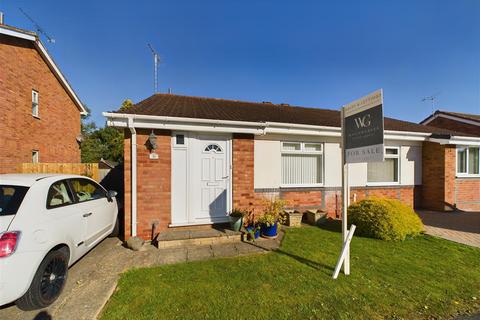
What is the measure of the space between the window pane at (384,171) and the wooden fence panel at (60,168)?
10.1 m

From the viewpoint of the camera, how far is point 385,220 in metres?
5.10

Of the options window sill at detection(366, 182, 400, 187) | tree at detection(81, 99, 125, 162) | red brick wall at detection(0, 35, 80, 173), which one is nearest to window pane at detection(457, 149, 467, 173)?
window sill at detection(366, 182, 400, 187)

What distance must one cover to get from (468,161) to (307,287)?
10.1 meters

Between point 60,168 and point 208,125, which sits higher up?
point 208,125

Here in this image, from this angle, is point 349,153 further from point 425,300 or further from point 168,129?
point 168,129

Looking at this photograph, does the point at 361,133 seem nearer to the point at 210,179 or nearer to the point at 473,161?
the point at 210,179

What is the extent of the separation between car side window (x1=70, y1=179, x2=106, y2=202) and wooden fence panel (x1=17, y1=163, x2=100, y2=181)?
398 centimetres

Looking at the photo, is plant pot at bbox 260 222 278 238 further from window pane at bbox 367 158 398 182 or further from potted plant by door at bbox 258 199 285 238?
window pane at bbox 367 158 398 182

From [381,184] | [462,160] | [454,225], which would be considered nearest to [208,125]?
[381,184]

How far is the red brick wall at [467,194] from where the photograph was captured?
816 centimetres

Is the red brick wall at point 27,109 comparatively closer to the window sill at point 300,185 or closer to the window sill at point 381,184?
the window sill at point 300,185

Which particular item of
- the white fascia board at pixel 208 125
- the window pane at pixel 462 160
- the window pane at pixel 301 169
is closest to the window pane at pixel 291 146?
the window pane at pixel 301 169

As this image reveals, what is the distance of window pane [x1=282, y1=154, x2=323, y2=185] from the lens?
270 inches

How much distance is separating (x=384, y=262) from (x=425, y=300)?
108 cm
